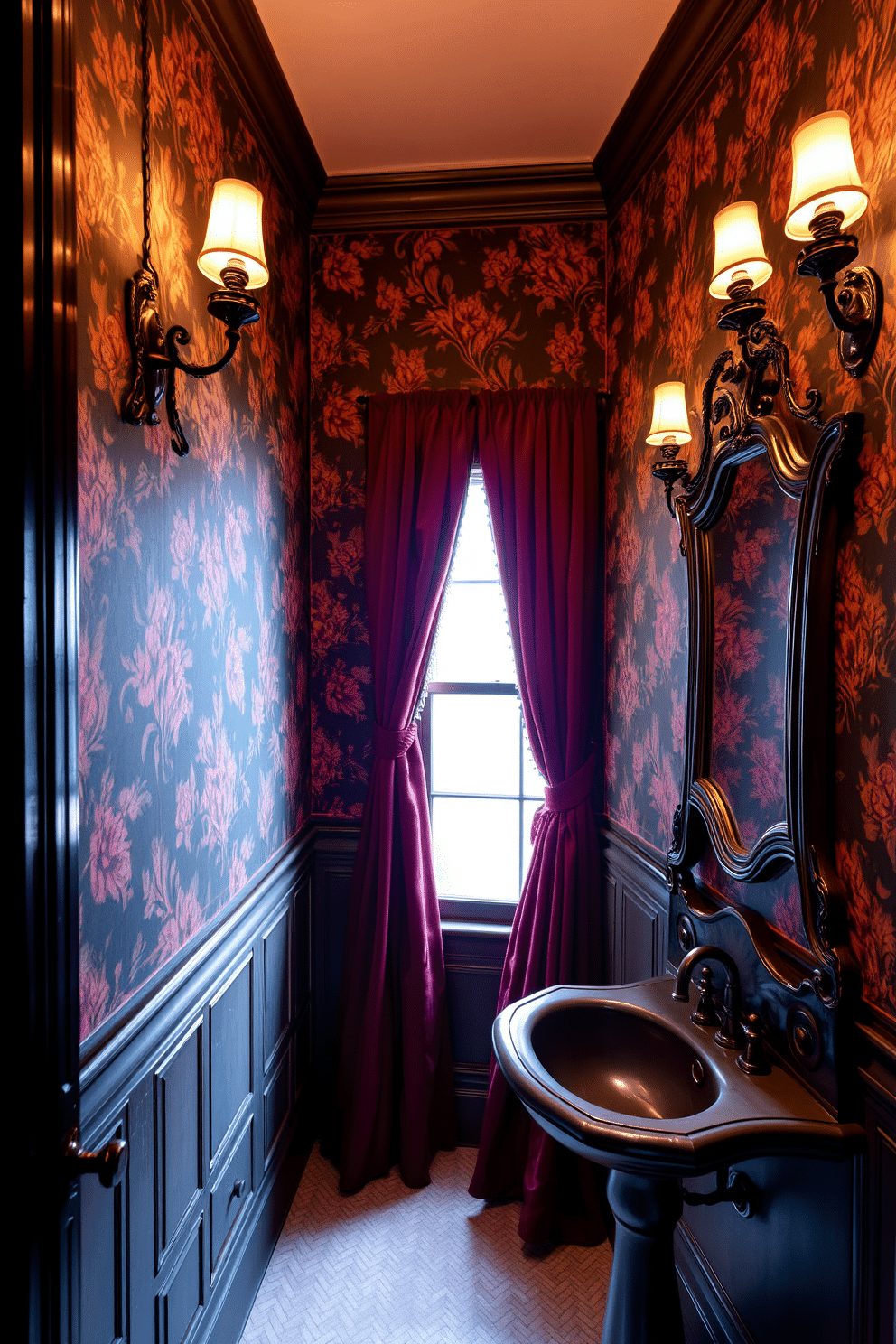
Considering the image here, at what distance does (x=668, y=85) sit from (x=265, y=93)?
104 cm

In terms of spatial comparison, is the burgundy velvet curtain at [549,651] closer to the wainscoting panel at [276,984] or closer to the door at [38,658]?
the wainscoting panel at [276,984]

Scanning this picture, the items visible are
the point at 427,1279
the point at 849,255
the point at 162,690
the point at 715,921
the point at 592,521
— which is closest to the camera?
the point at 849,255

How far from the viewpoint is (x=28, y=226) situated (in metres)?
0.82

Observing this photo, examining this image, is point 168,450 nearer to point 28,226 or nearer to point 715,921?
point 28,226

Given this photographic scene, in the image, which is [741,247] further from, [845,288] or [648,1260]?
[648,1260]

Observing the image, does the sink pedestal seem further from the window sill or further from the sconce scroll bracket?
the sconce scroll bracket

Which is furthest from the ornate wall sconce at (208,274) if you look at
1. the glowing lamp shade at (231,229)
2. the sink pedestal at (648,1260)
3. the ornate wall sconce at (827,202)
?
the sink pedestal at (648,1260)

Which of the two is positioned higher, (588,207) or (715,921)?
(588,207)

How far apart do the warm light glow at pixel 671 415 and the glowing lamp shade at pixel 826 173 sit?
0.64 meters

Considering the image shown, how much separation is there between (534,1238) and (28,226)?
8.45 ft

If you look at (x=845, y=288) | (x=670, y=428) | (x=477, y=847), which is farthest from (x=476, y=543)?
(x=845, y=288)

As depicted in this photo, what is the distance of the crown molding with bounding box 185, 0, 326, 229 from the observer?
5.30ft

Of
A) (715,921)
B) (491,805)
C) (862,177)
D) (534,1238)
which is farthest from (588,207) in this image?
(534,1238)

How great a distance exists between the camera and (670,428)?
1.68 m
